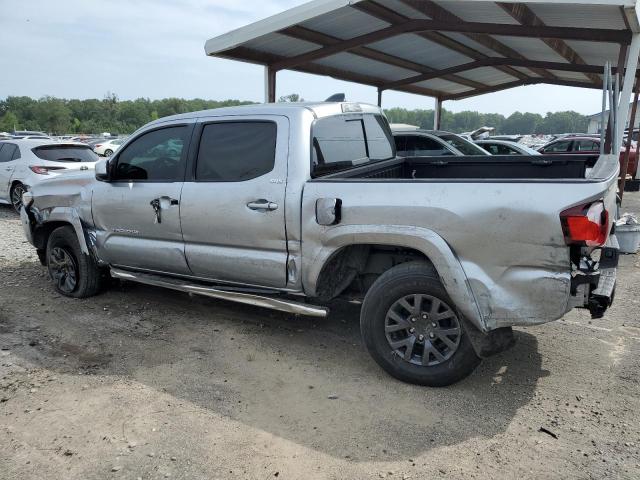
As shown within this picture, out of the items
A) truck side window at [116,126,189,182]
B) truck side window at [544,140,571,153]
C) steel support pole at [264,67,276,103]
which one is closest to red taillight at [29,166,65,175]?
steel support pole at [264,67,276,103]

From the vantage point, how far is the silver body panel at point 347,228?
298 cm

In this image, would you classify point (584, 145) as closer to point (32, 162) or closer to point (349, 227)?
point (349, 227)

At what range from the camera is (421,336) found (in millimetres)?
3479

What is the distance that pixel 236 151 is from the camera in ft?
13.7

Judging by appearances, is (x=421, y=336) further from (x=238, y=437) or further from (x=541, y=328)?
(x=541, y=328)

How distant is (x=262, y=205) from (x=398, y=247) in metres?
1.07

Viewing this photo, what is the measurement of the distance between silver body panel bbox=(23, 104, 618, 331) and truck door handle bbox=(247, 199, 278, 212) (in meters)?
0.04

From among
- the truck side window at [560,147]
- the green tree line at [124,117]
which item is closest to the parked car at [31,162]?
the truck side window at [560,147]

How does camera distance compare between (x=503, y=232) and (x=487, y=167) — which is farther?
(x=487, y=167)

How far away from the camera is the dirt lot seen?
2.77 meters

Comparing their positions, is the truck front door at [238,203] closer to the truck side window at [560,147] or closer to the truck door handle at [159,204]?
the truck door handle at [159,204]

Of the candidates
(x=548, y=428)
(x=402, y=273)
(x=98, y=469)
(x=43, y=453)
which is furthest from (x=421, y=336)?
(x=43, y=453)

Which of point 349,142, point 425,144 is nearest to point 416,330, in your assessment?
point 349,142

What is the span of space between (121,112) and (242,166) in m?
106
